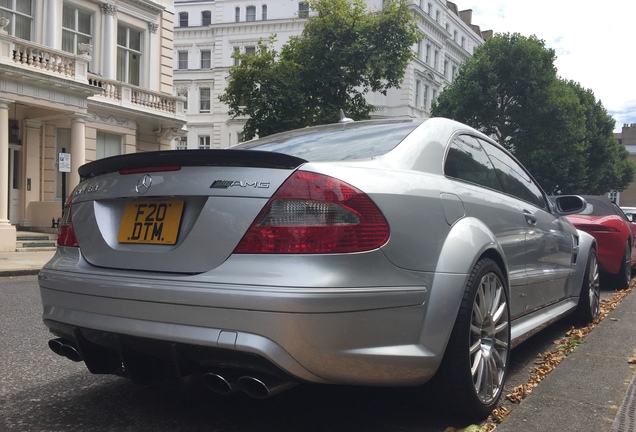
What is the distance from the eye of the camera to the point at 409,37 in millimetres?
22562

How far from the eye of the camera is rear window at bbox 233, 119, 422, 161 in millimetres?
2790

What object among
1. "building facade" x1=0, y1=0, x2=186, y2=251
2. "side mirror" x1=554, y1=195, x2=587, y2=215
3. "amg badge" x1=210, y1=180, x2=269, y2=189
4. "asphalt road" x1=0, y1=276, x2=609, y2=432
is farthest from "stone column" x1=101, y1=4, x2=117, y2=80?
"amg badge" x1=210, y1=180, x2=269, y2=189

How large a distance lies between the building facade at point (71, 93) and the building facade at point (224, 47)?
2365 cm

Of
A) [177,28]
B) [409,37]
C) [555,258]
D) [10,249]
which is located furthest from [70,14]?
[177,28]

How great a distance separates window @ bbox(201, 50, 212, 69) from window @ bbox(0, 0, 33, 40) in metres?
30.6

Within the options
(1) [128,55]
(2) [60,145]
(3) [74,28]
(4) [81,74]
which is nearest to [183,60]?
(1) [128,55]

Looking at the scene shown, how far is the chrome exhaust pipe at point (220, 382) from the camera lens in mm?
2191

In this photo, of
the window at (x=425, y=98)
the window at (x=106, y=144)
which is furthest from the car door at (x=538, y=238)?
the window at (x=425, y=98)

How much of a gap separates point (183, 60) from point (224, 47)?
397 cm

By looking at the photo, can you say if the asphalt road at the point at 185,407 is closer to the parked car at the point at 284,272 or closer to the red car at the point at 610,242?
the parked car at the point at 284,272

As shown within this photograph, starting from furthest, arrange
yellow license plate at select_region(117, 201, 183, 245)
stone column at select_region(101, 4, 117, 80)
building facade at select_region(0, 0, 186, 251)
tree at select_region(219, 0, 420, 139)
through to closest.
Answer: tree at select_region(219, 0, 420, 139), stone column at select_region(101, 4, 117, 80), building facade at select_region(0, 0, 186, 251), yellow license plate at select_region(117, 201, 183, 245)

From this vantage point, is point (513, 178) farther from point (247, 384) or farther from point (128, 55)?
point (128, 55)

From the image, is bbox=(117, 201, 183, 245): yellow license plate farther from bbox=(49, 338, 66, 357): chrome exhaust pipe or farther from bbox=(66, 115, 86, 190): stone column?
bbox=(66, 115, 86, 190): stone column

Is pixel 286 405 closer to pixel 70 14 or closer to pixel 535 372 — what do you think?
pixel 535 372
